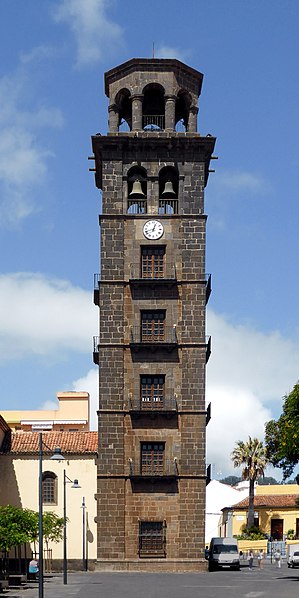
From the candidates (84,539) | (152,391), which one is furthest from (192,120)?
(84,539)

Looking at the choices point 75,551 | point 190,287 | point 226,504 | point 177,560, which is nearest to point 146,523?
point 177,560

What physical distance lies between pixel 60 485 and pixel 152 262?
16790 mm

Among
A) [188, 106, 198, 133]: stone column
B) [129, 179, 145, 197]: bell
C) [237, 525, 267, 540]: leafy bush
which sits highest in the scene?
[188, 106, 198, 133]: stone column

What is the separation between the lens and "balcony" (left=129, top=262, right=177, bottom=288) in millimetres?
61125

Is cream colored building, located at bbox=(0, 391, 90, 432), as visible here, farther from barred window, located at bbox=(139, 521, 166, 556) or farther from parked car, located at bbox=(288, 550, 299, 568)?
barred window, located at bbox=(139, 521, 166, 556)

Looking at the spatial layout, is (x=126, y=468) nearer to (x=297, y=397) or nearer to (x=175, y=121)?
(x=297, y=397)

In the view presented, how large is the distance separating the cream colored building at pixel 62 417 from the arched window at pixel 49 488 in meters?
35.5

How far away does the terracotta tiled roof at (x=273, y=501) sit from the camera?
4035 inches

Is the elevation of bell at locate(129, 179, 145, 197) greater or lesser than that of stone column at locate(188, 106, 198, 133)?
lesser

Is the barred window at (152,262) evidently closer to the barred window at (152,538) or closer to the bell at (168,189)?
the bell at (168,189)

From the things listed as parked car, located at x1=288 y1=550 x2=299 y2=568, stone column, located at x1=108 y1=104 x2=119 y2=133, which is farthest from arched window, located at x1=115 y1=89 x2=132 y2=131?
parked car, located at x1=288 y1=550 x2=299 y2=568

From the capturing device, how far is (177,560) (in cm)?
5953

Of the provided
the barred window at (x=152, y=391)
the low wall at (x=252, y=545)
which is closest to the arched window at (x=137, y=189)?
the barred window at (x=152, y=391)

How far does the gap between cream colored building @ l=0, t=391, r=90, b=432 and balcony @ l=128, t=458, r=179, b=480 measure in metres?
43.6
